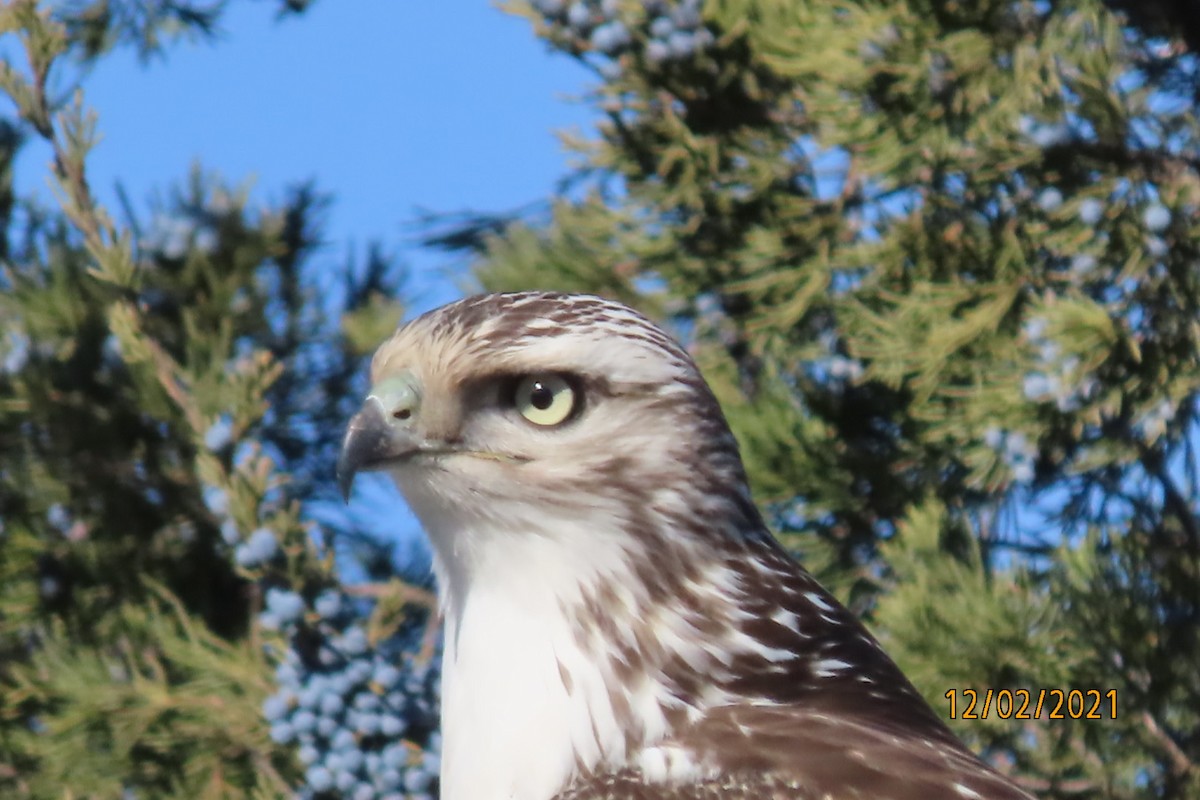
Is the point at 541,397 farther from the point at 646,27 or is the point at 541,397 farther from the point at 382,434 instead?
the point at 646,27

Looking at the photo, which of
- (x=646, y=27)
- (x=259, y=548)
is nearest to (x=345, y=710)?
(x=259, y=548)

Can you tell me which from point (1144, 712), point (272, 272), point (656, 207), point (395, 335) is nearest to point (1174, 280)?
point (1144, 712)

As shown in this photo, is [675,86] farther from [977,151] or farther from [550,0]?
[977,151]

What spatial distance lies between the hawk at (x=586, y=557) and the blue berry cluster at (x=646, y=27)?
951 mm

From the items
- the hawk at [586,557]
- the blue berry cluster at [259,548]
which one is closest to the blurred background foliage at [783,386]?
the blue berry cluster at [259,548]

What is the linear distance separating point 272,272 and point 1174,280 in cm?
177

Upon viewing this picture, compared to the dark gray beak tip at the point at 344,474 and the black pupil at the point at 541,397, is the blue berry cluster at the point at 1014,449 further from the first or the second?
the dark gray beak tip at the point at 344,474

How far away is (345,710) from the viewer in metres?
2.63

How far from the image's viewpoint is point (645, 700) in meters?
2.09

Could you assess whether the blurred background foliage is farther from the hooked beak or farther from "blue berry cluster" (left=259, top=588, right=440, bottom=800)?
the hooked beak

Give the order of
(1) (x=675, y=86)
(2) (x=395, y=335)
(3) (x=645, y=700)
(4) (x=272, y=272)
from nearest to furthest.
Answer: (3) (x=645, y=700) → (2) (x=395, y=335) → (1) (x=675, y=86) → (4) (x=272, y=272)

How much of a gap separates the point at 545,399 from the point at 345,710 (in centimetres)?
74

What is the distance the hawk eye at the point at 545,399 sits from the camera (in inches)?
84.6

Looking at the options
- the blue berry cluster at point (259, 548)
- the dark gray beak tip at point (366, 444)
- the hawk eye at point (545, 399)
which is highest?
the hawk eye at point (545, 399)
